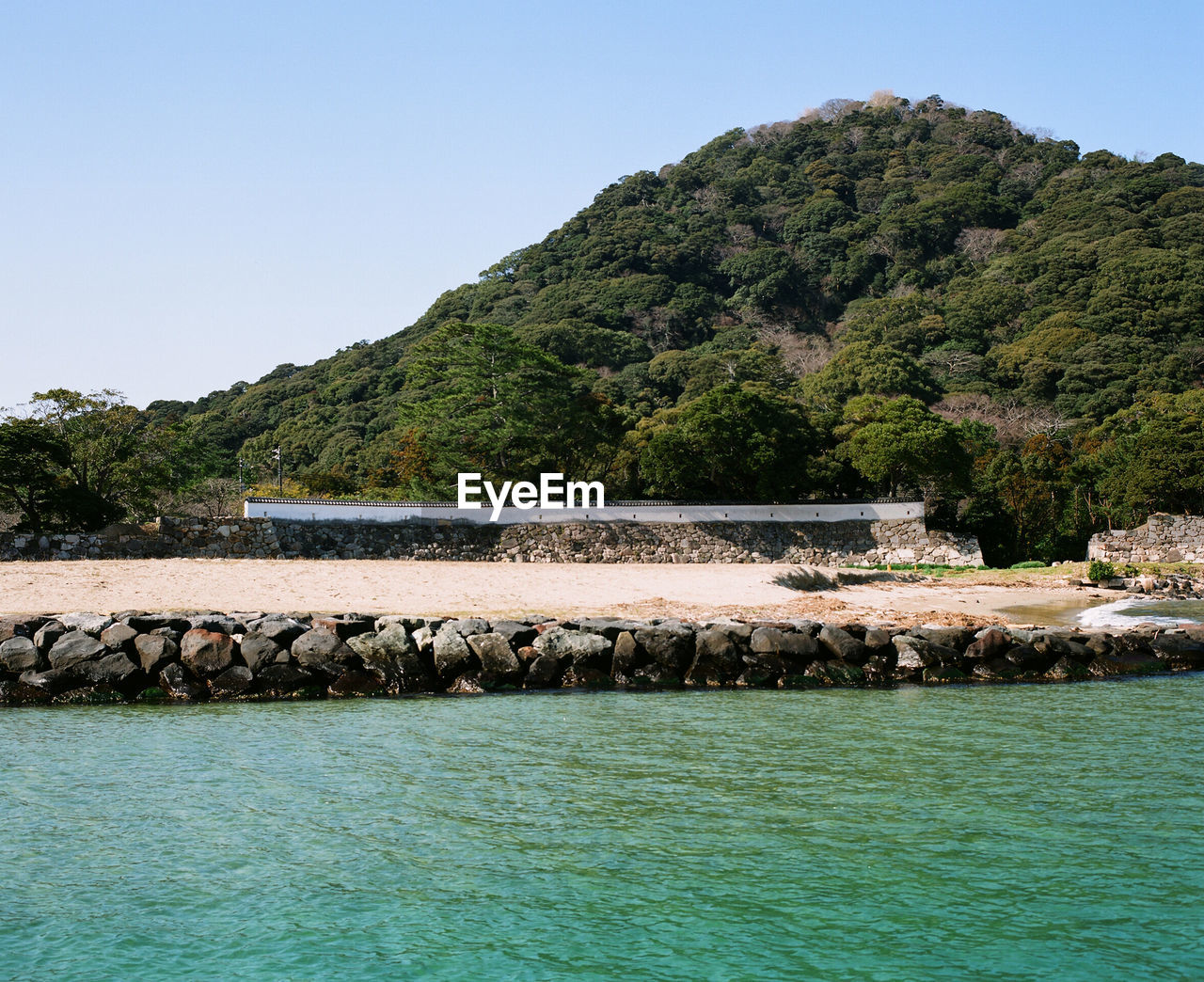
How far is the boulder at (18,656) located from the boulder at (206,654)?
1.92m

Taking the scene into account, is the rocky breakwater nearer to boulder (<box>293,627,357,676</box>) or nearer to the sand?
boulder (<box>293,627,357,676</box>)

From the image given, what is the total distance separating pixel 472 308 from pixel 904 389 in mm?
42810

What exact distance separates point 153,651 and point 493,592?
9.00 m

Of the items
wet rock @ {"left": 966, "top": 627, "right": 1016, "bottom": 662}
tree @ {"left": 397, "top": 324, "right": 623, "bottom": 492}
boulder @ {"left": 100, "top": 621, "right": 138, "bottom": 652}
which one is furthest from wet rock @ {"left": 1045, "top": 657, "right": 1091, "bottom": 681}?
tree @ {"left": 397, "top": 324, "right": 623, "bottom": 492}

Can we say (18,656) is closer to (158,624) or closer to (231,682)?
(158,624)

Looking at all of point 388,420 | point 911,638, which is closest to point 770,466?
point 911,638

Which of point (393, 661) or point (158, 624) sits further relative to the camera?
point (158, 624)

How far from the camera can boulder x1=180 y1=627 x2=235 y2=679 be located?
13.7 meters

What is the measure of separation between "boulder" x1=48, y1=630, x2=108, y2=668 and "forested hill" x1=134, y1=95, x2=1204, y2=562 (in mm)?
22149

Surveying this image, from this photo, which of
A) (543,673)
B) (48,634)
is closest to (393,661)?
(543,673)

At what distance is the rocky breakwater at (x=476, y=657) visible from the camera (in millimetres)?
13617

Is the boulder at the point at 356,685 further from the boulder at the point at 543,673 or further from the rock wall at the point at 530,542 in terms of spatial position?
the rock wall at the point at 530,542

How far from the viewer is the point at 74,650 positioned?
538 inches

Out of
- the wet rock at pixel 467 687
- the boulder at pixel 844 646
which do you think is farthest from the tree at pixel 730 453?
the wet rock at pixel 467 687
